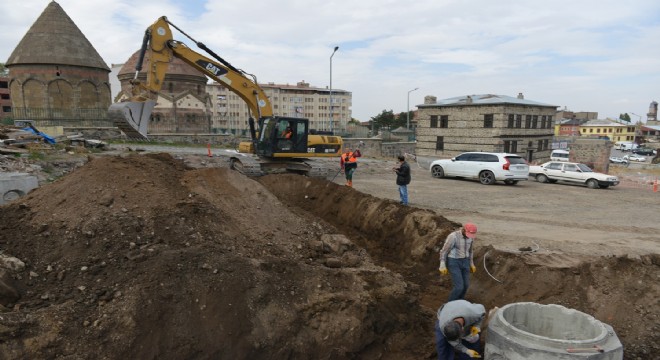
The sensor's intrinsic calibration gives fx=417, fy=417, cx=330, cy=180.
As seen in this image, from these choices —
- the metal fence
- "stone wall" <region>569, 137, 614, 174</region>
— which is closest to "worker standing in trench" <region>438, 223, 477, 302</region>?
"stone wall" <region>569, 137, 614, 174</region>

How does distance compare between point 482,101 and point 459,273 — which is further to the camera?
point 482,101

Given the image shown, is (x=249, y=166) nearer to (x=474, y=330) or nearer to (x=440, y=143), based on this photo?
(x=474, y=330)

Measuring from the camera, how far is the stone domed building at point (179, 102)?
35.8 metres

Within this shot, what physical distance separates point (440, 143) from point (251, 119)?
70.8 ft

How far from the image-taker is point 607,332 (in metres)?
4.74

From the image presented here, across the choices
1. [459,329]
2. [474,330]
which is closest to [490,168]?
[474,330]

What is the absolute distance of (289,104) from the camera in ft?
350

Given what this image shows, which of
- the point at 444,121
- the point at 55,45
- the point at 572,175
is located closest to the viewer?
Result: the point at 572,175

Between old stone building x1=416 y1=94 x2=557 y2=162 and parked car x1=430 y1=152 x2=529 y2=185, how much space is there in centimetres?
1282

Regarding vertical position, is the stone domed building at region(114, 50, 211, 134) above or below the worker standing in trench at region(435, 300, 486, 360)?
above

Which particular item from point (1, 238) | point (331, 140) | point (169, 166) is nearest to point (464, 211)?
point (331, 140)

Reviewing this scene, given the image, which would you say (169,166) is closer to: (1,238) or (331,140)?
(1,238)

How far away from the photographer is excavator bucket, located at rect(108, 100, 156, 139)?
1142 centimetres

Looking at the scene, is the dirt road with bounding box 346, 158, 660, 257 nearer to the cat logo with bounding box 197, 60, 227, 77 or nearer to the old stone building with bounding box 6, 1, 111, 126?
the cat logo with bounding box 197, 60, 227, 77
